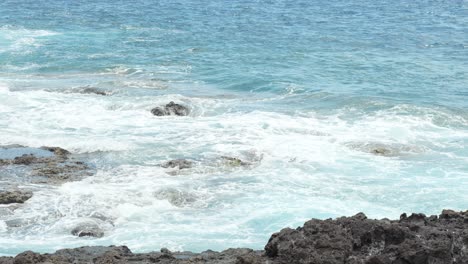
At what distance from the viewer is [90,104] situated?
2259 cm

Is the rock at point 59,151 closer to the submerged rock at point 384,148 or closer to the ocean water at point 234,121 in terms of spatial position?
the ocean water at point 234,121

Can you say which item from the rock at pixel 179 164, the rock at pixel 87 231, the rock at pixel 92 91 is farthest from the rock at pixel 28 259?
the rock at pixel 92 91

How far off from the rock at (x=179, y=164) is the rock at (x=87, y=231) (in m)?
3.94

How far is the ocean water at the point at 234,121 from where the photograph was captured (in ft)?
43.1

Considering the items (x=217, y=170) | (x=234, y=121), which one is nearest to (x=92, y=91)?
(x=234, y=121)

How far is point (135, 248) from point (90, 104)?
39.4ft

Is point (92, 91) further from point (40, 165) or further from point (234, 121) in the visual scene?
point (40, 165)

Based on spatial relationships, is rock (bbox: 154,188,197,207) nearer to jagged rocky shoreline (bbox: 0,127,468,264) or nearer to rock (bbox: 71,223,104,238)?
rock (bbox: 71,223,104,238)

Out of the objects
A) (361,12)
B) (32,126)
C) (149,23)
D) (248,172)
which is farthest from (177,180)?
(361,12)

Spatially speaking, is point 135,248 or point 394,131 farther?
point 394,131

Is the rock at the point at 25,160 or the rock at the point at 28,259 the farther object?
the rock at the point at 25,160

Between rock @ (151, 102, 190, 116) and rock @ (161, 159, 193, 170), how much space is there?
200 inches

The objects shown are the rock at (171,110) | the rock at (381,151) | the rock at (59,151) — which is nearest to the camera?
the rock at (59,151)

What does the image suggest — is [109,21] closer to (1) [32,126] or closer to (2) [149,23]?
(2) [149,23]
